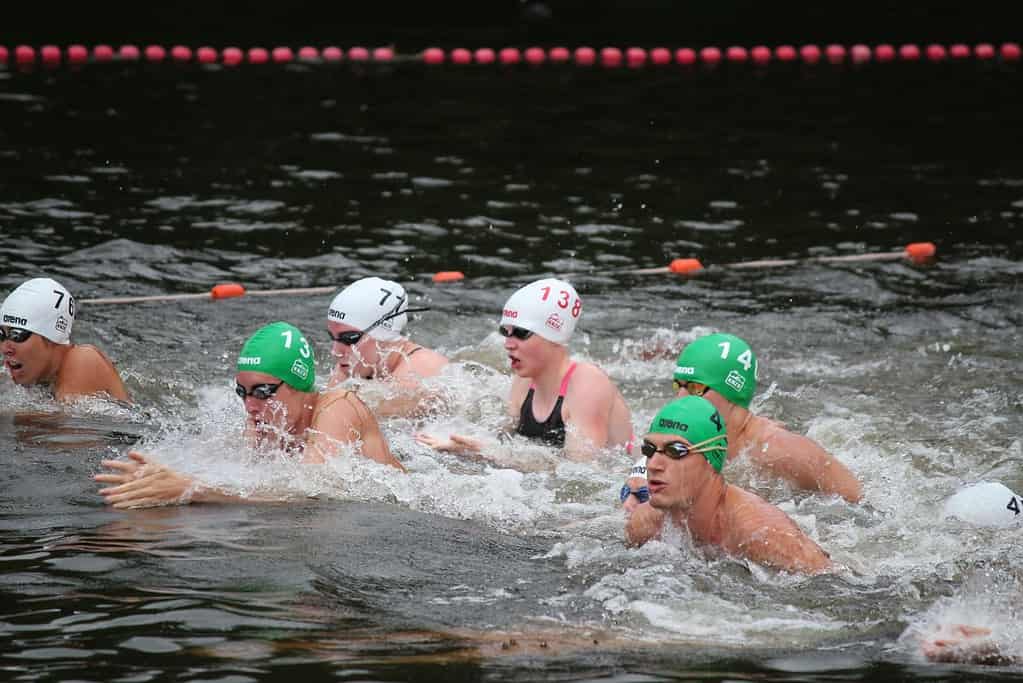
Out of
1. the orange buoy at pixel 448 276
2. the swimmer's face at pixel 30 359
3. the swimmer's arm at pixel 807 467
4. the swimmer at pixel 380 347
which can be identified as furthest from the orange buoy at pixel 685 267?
the swimmer's face at pixel 30 359

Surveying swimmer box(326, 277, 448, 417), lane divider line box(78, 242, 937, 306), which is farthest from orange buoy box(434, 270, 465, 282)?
swimmer box(326, 277, 448, 417)

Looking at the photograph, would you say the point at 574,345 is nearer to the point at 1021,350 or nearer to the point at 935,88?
the point at 1021,350

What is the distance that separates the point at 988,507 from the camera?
7.89 metres

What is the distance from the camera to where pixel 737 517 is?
285 inches

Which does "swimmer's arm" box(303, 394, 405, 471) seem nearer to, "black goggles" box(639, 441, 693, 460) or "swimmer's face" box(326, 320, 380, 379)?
"black goggles" box(639, 441, 693, 460)

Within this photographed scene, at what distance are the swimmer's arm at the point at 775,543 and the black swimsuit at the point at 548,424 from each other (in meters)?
2.38

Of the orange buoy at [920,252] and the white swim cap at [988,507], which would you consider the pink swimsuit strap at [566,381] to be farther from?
the orange buoy at [920,252]

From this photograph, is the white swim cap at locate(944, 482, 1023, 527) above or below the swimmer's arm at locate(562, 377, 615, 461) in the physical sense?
below

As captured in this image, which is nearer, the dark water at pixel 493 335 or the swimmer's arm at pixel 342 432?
the dark water at pixel 493 335

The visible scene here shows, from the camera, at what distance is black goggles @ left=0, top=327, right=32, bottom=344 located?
32.3 feet

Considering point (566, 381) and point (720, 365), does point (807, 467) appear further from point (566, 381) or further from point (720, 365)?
point (566, 381)

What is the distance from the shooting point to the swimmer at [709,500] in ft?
23.2

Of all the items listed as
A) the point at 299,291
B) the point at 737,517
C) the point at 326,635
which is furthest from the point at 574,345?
the point at 326,635

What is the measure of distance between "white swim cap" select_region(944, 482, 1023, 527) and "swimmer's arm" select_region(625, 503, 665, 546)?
1.74 meters
